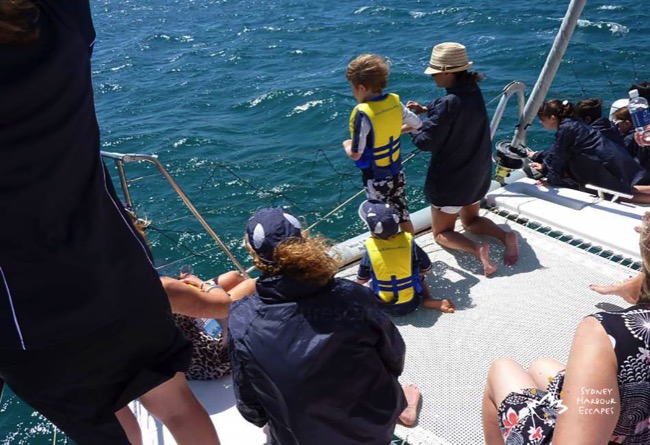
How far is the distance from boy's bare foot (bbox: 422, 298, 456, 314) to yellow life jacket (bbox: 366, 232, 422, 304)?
0.64 ft

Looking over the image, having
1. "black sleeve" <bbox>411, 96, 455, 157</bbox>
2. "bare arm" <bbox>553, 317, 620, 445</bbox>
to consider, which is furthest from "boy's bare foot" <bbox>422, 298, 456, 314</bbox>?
"bare arm" <bbox>553, 317, 620, 445</bbox>

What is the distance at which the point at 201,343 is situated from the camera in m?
2.84

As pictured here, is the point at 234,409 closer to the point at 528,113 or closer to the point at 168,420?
the point at 168,420

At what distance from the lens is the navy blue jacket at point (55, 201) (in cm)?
134

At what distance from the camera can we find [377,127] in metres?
3.52

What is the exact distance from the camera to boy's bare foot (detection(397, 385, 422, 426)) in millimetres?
2697

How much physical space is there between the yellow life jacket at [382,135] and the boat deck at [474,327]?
0.73m

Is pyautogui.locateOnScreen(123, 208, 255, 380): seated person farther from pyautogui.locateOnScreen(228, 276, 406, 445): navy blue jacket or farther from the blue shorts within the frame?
the blue shorts

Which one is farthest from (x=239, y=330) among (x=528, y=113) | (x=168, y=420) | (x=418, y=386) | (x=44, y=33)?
(x=528, y=113)

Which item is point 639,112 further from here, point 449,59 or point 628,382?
point 628,382

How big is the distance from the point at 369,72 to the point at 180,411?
2.23 metres

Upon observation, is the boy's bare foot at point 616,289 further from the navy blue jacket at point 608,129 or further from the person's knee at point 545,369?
the navy blue jacket at point 608,129

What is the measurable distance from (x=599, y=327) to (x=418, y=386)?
155 cm

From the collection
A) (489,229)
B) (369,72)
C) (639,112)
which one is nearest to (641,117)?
(639,112)
